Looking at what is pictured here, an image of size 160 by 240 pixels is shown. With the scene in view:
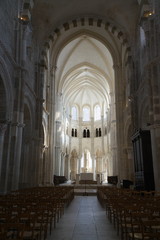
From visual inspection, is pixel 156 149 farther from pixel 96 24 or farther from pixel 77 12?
pixel 77 12

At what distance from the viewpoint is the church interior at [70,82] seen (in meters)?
12.9

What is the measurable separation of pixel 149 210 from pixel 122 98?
2164 centimetres

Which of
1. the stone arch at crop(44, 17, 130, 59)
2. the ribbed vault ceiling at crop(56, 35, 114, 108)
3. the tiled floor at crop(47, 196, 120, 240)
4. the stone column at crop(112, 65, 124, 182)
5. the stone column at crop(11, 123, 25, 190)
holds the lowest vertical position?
the tiled floor at crop(47, 196, 120, 240)

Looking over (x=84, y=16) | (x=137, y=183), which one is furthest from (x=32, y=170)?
(x=84, y=16)

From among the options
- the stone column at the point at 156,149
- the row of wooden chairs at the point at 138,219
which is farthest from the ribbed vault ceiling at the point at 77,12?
the row of wooden chairs at the point at 138,219

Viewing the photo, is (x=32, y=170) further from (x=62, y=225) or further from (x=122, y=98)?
(x=122, y=98)

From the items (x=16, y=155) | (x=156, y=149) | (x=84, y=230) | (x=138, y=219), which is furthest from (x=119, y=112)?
(x=138, y=219)

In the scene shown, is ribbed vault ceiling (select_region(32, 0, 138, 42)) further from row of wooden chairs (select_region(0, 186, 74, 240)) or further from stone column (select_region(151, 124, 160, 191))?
row of wooden chairs (select_region(0, 186, 74, 240))

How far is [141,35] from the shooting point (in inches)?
752

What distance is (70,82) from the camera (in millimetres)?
40062

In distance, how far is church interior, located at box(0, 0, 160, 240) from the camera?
12.9m

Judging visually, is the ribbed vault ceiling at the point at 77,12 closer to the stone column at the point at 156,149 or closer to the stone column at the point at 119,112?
the stone column at the point at 119,112

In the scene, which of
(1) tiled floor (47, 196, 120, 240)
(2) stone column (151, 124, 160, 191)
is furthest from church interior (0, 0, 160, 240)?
(1) tiled floor (47, 196, 120, 240)

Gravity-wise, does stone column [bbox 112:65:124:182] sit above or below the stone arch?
below
